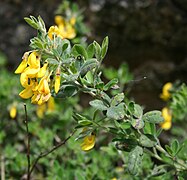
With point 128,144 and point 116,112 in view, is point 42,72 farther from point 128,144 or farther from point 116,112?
point 128,144

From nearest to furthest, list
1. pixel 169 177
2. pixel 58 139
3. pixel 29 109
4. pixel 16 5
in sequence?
pixel 169 177
pixel 58 139
pixel 29 109
pixel 16 5

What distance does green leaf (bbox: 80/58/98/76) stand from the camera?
1.14m

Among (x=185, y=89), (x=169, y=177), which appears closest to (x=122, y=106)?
(x=169, y=177)

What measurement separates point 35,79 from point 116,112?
0.26 m

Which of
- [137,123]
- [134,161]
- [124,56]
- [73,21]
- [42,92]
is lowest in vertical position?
[134,161]

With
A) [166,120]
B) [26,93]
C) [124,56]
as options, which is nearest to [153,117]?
[26,93]

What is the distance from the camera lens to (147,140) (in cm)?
122

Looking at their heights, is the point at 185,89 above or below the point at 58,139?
above

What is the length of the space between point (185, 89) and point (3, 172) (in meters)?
0.96

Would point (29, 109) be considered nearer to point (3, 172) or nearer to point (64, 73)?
point (3, 172)

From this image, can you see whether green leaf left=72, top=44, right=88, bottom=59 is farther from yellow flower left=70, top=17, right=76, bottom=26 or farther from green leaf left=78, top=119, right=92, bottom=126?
yellow flower left=70, top=17, right=76, bottom=26

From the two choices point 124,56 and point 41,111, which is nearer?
point 41,111

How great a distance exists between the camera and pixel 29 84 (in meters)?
1.16

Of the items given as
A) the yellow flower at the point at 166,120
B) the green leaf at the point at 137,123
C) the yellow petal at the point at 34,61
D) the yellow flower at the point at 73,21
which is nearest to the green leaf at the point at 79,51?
the yellow petal at the point at 34,61
